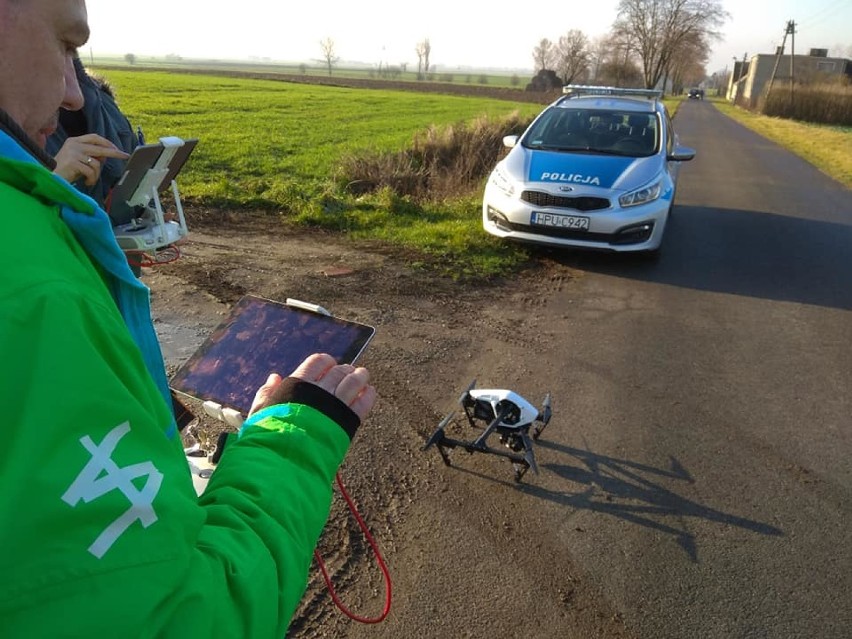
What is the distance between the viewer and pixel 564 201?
6.89m

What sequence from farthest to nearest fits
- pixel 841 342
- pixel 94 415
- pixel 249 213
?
pixel 249 213
pixel 841 342
pixel 94 415

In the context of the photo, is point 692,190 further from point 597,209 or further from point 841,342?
point 841,342

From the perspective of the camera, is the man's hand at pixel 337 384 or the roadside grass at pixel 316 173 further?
the roadside grass at pixel 316 173

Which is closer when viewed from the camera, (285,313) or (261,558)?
(261,558)

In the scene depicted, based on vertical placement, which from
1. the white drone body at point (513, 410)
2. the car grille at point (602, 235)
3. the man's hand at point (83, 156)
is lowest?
the white drone body at point (513, 410)

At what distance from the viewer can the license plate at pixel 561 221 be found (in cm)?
678

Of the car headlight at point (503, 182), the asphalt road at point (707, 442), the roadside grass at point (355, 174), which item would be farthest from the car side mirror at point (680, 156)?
the roadside grass at point (355, 174)

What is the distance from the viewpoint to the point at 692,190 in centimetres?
1208

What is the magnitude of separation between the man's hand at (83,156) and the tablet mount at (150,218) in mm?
421

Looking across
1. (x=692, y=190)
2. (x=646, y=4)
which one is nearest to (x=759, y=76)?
(x=646, y=4)

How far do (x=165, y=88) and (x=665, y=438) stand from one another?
123ft

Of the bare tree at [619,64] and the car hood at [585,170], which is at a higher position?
the bare tree at [619,64]

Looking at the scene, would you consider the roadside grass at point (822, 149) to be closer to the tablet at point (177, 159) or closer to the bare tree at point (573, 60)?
the tablet at point (177, 159)

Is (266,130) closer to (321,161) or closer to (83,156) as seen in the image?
(321,161)
